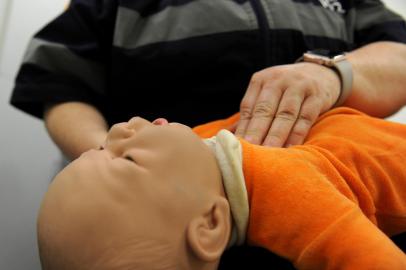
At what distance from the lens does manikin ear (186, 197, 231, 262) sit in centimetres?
38

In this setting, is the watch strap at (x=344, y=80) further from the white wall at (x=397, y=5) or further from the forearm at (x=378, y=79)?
the white wall at (x=397, y=5)

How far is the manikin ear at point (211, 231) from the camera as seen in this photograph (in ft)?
1.26

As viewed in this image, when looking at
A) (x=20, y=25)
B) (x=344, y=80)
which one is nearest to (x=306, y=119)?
(x=344, y=80)

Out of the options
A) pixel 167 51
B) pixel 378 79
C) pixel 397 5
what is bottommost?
pixel 397 5

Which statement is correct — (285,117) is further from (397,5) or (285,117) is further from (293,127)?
(397,5)

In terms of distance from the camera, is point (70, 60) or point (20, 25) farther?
point (20, 25)

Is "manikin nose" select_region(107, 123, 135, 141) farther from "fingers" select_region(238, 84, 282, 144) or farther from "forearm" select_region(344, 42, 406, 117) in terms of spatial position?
"forearm" select_region(344, 42, 406, 117)

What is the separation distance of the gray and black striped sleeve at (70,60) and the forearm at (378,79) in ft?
1.48

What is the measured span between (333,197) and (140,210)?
18 cm

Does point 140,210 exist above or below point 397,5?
above

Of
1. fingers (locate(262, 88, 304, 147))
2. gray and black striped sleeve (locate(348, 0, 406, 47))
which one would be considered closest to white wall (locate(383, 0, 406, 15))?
gray and black striped sleeve (locate(348, 0, 406, 47))

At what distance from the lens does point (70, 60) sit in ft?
2.56

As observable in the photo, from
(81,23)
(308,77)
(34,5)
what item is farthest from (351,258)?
(34,5)

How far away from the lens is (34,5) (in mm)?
1227
